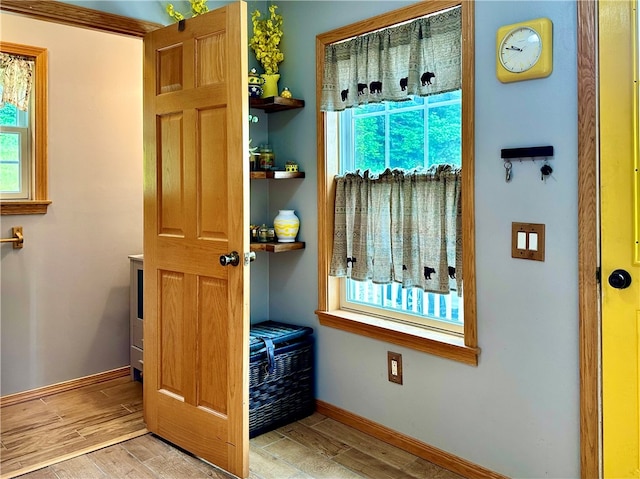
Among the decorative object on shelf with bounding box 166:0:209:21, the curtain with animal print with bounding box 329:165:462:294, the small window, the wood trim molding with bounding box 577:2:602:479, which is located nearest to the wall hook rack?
the wood trim molding with bounding box 577:2:602:479

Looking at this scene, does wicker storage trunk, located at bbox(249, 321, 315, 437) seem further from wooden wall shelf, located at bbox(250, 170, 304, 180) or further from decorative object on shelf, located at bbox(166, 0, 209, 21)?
decorative object on shelf, located at bbox(166, 0, 209, 21)

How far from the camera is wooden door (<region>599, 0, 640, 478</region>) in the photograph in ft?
6.19

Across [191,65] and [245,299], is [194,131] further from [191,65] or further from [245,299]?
[245,299]

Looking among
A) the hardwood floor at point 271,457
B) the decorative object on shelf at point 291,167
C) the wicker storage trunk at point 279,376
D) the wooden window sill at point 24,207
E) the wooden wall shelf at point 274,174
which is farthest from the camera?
the wooden window sill at point 24,207

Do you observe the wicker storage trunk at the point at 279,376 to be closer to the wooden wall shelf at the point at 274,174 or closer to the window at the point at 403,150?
the window at the point at 403,150

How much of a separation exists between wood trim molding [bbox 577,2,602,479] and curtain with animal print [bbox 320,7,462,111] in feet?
1.74

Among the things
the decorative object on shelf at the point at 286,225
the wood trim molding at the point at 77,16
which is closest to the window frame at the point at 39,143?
the wood trim molding at the point at 77,16

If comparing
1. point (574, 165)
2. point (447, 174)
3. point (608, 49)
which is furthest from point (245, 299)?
point (608, 49)

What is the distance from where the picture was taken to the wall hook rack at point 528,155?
6.77 ft

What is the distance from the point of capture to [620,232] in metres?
1.92

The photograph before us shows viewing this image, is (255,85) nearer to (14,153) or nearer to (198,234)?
(198,234)

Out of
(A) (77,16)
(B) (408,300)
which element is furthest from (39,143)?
(B) (408,300)

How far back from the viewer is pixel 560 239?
206 centimetres

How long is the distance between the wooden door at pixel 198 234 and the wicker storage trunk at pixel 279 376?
315 millimetres
